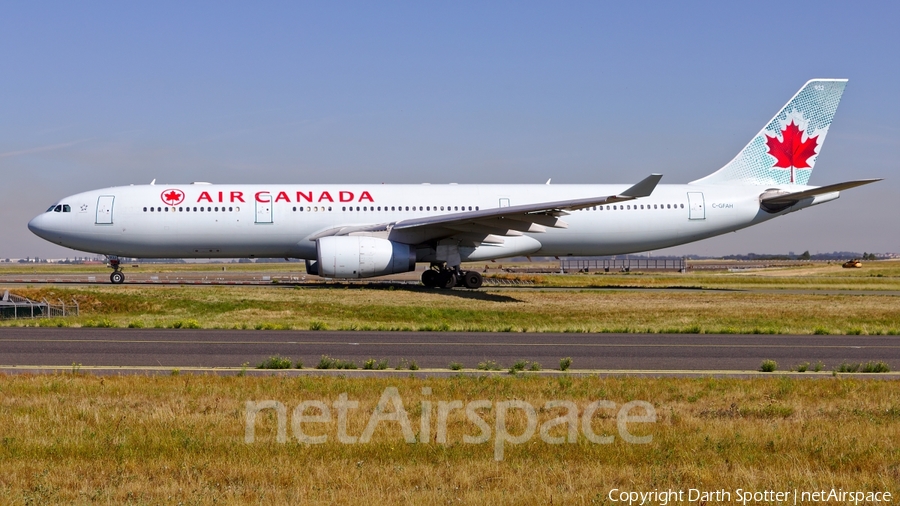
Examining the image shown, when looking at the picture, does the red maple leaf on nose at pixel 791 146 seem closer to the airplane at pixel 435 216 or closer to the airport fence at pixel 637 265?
the airplane at pixel 435 216

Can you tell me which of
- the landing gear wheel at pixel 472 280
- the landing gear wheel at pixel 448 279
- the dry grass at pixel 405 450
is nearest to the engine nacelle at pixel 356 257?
the landing gear wheel at pixel 448 279

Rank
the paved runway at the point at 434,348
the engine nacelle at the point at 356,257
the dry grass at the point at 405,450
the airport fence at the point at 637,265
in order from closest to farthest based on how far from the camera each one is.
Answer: the dry grass at the point at 405,450 < the paved runway at the point at 434,348 < the engine nacelle at the point at 356,257 < the airport fence at the point at 637,265

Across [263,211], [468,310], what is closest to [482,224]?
[468,310]

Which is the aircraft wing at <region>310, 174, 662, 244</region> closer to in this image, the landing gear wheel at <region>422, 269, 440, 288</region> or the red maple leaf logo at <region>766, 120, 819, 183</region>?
the landing gear wheel at <region>422, 269, 440, 288</region>

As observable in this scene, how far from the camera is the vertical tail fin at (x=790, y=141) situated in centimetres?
3544

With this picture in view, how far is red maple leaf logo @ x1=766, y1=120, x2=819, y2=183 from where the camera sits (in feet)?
116

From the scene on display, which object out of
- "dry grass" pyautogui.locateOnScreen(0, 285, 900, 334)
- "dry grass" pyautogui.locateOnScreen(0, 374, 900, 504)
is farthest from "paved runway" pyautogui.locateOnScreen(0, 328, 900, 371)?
"dry grass" pyautogui.locateOnScreen(0, 374, 900, 504)

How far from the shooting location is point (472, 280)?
3203 cm

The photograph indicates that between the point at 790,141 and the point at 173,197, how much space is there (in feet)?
79.3

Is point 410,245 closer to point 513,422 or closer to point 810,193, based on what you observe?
point 810,193

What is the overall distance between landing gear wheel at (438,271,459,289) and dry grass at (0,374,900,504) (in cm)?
2031

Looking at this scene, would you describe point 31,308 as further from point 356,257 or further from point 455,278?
point 455,278

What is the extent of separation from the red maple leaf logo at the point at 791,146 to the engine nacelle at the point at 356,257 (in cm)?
1638

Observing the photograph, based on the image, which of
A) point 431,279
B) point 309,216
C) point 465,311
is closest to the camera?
point 465,311
